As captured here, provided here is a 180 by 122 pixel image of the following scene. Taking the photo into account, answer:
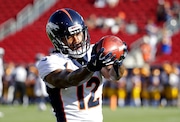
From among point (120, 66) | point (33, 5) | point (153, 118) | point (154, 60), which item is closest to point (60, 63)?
point (120, 66)

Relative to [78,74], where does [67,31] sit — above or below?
above

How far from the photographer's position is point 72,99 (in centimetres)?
371

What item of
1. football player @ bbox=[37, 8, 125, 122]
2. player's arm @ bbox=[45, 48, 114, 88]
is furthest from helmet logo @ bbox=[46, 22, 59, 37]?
player's arm @ bbox=[45, 48, 114, 88]

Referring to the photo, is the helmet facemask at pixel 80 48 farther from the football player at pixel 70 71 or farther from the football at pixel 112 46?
the football at pixel 112 46

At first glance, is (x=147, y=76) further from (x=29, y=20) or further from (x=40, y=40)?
(x=29, y=20)

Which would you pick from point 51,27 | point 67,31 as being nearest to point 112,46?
point 67,31

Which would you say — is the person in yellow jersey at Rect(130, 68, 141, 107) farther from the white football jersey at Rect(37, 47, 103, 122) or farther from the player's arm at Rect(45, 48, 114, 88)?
the player's arm at Rect(45, 48, 114, 88)

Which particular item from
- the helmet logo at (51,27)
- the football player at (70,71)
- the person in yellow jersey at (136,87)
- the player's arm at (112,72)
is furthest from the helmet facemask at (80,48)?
the person in yellow jersey at (136,87)

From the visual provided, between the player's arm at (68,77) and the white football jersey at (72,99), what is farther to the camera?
the white football jersey at (72,99)

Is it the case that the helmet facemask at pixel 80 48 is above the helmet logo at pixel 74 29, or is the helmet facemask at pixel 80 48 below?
below

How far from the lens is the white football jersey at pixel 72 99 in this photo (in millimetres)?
3693

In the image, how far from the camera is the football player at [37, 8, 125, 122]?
357cm

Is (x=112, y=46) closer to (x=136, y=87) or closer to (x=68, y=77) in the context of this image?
(x=68, y=77)

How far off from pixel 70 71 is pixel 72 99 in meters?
0.31
